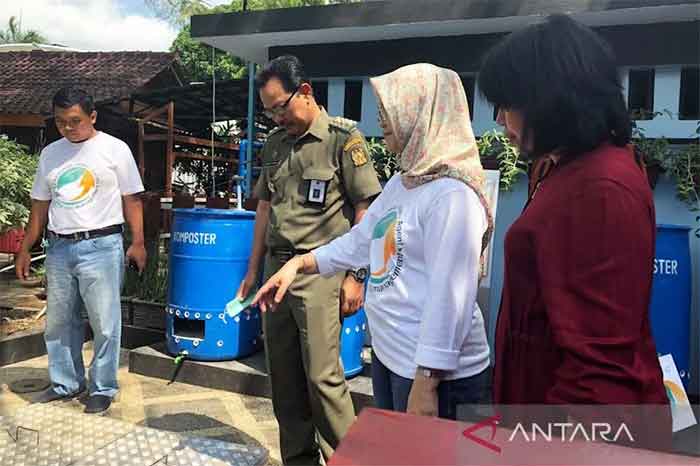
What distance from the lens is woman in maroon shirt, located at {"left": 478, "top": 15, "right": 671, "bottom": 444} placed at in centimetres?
91

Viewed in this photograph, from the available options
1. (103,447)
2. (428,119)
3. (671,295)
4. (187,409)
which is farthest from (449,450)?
(187,409)

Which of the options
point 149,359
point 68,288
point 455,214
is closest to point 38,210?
point 68,288

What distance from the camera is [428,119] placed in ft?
5.00

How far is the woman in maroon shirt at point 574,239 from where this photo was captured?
0.91 metres

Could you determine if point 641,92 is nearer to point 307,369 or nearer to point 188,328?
point 307,369

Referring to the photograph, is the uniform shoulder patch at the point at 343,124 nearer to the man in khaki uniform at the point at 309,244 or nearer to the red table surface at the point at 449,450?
the man in khaki uniform at the point at 309,244

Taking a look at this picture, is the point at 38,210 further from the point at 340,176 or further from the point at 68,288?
the point at 340,176

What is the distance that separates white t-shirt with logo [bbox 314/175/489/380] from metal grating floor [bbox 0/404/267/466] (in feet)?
4.00

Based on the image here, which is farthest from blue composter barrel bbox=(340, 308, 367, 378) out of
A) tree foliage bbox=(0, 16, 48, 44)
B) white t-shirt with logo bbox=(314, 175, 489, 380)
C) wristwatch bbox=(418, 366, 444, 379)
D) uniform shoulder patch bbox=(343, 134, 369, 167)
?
tree foliage bbox=(0, 16, 48, 44)

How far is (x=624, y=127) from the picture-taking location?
1.04m

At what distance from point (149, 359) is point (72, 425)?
1056 millimetres

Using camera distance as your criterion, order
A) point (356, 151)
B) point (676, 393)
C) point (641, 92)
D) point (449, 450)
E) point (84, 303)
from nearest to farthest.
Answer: point (449, 450) → point (676, 393) → point (356, 151) → point (84, 303) → point (641, 92)

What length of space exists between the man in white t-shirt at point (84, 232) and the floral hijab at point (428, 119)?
2.09m

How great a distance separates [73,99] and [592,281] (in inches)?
116
